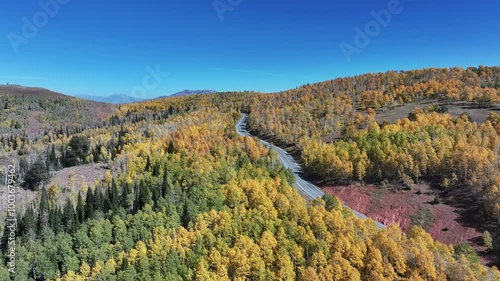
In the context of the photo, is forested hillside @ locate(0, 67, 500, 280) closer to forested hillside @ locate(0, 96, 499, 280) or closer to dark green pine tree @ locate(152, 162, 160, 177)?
forested hillside @ locate(0, 96, 499, 280)

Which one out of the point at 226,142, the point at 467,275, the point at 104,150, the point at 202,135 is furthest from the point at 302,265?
the point at 104,150

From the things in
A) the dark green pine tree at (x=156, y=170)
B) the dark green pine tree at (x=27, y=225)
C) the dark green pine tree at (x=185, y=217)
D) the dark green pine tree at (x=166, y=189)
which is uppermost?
the dark green pine tree at (x=156, y=170)

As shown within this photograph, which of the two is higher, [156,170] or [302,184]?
[156,170]

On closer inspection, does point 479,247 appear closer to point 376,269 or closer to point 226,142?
point 376,269

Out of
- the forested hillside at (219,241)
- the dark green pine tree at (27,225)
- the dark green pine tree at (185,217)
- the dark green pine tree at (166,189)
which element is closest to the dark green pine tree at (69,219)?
the forested hillside at (219,241)

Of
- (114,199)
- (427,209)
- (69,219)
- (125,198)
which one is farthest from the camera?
(427,209)

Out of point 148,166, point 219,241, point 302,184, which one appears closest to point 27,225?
point 148,166

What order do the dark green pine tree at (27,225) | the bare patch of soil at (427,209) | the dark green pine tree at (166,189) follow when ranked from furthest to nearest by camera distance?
1. the dark green pine tree at (166,189)
2. the bare patch of soil at (427,209)
3. the dark green pine tree at (27,225)

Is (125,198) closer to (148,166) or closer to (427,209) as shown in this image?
(148,166)

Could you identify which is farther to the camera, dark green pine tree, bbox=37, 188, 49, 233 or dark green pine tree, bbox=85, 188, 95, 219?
dark green pine tree, bbox=85, 188, 95, 219

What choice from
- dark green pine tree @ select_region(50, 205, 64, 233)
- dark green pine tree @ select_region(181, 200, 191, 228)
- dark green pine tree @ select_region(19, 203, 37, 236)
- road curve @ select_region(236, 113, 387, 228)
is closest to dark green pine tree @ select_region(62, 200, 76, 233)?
dark green pine tree @ select_region(50, 205, 64, 233)

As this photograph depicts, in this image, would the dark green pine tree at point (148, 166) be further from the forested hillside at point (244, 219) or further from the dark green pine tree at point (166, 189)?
the dark green pine tree at point (166, 189)

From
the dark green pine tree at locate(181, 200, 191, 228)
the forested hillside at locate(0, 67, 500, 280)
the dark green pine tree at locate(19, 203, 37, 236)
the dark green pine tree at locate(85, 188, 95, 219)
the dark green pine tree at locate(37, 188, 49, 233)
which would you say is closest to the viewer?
the forested hillside at locate(0, 67, 500, 280)
